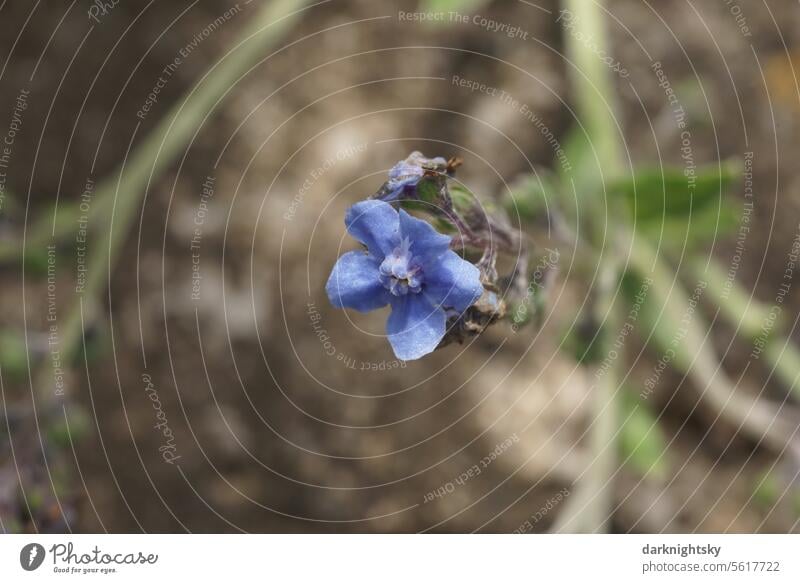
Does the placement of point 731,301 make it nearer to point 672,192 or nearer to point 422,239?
point 672,192

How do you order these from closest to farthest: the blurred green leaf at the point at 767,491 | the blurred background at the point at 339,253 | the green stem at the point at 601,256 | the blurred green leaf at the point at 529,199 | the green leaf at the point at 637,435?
the blurred green leaf at the point at 529,199 < the green stem at the point at 601,256 < the green leaf at the point at 637,435 < the blurred green leaf at the point at 767,491 < the blurred background at the point at 339,253

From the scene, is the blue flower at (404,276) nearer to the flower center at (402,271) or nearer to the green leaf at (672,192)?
the flower center at (402,271)

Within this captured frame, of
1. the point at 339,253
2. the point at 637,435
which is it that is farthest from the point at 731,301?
Answer: the point at 339,253

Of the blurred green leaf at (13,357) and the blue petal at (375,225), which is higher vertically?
the blue petal at (375,225)

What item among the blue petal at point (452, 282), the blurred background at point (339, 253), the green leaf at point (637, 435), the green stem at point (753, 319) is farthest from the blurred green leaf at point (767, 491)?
the blue petal at point (452, 282)

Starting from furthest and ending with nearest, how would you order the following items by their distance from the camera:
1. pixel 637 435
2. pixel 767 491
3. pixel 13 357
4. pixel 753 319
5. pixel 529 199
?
pixel 767 491 < pixel 753 319 < pixel 637 435 < pixel 13 357 < pixel 529 199
